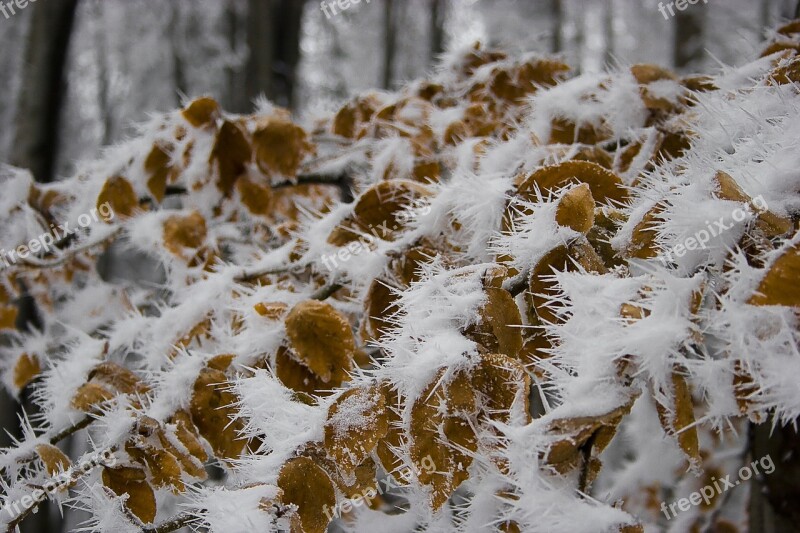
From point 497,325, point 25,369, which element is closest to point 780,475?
point 497,325

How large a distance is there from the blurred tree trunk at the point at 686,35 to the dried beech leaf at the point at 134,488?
630 centimetres

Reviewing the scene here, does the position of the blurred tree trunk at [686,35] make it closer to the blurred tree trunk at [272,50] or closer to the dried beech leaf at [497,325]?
the blurred tree trunk at [272,50]

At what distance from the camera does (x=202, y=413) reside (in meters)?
1.03

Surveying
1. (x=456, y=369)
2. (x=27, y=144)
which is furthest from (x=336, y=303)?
(x=27, y=144)

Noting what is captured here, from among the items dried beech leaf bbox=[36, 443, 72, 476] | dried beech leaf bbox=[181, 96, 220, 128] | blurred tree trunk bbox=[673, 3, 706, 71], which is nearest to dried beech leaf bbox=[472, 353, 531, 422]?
dried beech leaf bbox=[36, 443, 72, 476]

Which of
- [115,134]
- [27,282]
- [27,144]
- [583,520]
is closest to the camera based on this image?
[583,520]

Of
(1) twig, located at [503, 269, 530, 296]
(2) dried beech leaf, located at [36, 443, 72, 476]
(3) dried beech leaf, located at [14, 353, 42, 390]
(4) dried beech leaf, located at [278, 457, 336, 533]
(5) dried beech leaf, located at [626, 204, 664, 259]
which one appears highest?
(5) dried beech leaf, located at [626, 204, 664, 259]

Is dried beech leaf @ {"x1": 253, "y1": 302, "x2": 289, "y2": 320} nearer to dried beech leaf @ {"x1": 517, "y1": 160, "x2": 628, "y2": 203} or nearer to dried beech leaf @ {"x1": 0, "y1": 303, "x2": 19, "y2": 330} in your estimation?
dried beech leaf @ {"x1": 517, "y1": 160, "x2": 628, "y2": 203}

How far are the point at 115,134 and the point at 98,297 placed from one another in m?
11.0

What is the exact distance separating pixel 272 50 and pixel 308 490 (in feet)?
13.0

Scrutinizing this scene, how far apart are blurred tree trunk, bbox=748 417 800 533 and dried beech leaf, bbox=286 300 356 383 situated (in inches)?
42.2

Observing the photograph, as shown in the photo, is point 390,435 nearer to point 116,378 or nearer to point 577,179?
point 577,179

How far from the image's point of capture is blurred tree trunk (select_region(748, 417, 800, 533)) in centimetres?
145

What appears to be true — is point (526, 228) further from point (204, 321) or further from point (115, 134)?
point (115, 134)
